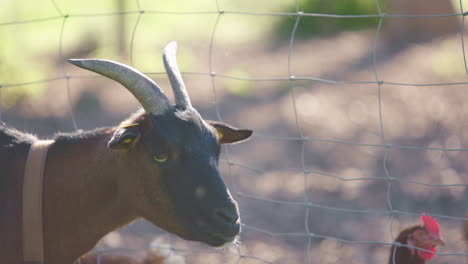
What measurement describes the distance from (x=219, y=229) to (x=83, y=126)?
569 centimetres

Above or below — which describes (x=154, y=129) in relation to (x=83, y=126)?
above

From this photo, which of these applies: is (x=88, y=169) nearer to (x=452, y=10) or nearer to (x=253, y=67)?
(x=253, y=67)

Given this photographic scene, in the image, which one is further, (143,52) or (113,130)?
(143,52)

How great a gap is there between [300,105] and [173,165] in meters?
6.25

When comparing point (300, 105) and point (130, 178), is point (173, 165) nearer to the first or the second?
point (130, 178)

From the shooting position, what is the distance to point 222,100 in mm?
9438

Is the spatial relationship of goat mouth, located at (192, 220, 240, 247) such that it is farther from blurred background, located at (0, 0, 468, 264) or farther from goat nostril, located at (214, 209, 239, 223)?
blurred background, located at (0, 0, 468, 264)

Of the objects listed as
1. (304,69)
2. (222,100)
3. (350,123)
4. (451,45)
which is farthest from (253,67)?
(451,45)

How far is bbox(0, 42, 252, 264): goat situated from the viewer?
317 cm

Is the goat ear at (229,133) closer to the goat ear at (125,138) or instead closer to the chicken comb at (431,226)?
the goat ear at (125,138)

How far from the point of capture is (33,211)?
3.39 metres

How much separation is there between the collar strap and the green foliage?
9581 mm

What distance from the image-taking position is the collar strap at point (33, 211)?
3.37 metres

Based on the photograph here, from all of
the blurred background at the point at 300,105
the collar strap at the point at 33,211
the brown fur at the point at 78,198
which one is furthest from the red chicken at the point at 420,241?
the collar strap at the point at 33,211
